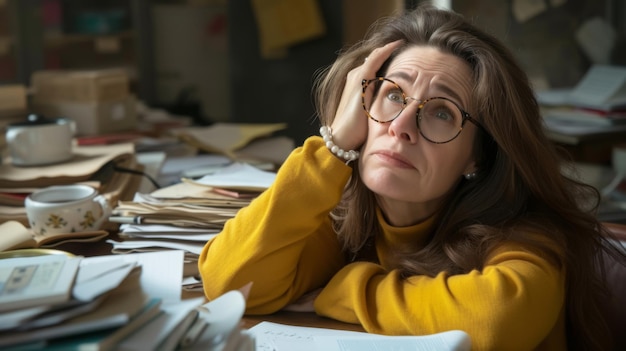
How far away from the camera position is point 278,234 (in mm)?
1190

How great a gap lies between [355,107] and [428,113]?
0.41 feet

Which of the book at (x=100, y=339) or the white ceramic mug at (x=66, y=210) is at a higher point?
the book at (x=100, y=339)

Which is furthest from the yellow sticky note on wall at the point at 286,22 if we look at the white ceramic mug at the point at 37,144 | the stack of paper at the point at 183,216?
the stack of paper at the point at 183,216

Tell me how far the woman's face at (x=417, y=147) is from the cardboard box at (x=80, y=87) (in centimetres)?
134

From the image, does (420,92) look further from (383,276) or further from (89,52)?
(89,52)

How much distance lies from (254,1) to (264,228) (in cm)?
270

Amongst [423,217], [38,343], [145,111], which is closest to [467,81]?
[423,217]

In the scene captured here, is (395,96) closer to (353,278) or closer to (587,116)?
(353,278)

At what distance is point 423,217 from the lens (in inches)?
49.9

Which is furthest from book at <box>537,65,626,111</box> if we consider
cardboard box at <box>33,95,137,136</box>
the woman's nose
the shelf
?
the shelf

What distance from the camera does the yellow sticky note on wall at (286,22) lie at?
344 cm

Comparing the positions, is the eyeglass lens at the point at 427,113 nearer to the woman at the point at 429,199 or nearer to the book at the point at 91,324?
the woman at the point at 429,199

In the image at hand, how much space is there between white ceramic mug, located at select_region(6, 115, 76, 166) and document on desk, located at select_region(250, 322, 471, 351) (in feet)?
Answer: 3.19

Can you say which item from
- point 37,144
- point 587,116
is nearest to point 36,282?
point 37,144
